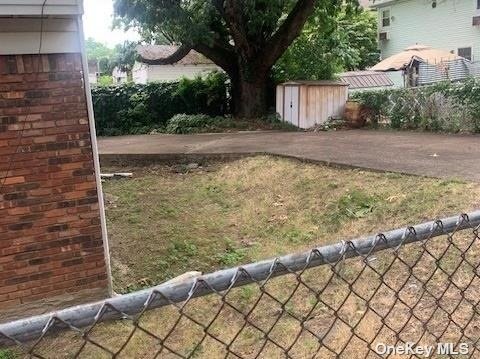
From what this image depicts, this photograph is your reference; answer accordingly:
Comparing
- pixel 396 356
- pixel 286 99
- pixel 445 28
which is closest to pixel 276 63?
pixel 286 99

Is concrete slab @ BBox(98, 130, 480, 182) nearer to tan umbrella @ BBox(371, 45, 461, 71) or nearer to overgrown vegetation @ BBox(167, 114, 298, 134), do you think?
overgrown vegetation @ BBox(167, 114, 298, 134)

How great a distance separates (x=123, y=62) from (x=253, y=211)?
412 inches

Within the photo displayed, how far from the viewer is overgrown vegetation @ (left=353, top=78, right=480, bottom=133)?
1032 cm

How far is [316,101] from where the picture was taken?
13562mm

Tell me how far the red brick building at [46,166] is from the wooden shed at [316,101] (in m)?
9.81

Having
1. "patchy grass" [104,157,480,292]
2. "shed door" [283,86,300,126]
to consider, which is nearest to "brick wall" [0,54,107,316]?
"patchy grass" [104,157,480,292]

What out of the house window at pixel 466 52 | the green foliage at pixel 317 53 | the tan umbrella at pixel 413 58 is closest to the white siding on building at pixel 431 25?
the house window at pixel 466 52

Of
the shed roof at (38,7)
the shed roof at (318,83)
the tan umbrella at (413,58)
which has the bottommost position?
the shed roof at (318,83)

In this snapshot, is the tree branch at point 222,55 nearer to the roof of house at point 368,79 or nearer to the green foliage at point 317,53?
the green foliage at point 317,53

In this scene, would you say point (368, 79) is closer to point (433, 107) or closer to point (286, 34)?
point (286, 34)

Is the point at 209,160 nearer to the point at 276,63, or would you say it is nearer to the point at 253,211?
the point at 253,211

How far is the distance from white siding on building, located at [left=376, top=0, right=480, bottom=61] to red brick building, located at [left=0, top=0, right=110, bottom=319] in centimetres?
1936

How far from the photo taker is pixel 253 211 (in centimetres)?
723

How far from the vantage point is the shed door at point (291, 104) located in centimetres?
1378
